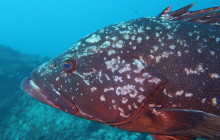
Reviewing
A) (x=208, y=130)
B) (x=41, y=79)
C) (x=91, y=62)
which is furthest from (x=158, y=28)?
(x=41, y=79)

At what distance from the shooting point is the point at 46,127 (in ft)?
29.5

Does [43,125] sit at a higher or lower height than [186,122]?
higher

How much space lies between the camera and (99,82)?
2.44m

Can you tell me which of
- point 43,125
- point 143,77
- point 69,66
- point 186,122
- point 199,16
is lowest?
point 186,122

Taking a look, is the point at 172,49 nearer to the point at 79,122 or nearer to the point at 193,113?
the point at 193,113

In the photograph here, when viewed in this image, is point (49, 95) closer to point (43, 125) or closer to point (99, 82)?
point (99, 82)

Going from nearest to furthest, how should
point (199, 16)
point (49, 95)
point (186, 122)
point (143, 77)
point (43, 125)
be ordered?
point (186, 122)
point (143, 77)
point (49, 95)
point (199, 16)
point (43, 125)

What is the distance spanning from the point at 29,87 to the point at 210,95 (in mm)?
2696

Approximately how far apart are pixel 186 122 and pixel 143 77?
2.59 ft

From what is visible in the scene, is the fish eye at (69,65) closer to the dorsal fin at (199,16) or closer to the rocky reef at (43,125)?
the dorsal fin at (199,16)

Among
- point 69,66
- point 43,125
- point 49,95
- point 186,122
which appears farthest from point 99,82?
→ point 43,125

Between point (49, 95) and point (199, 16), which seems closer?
point (49, 95)

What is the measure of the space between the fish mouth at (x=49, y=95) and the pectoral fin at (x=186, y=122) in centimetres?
119

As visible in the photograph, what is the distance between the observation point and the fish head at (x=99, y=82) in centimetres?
236
